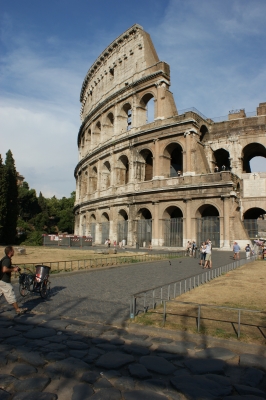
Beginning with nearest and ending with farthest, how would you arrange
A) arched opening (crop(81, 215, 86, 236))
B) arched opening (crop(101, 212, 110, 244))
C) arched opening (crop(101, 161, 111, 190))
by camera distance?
arched opening (crop(101, 212, 110, 244)) < arched opening (crop(101, 161, 111, 190)) < arched opening (crop(81, 215, 86, 236))

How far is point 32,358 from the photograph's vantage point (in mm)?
3982

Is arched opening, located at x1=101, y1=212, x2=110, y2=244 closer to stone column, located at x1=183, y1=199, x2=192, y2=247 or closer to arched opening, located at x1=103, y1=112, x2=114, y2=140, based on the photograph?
arched opening, located at x1=103, y1=112, x2=114, y2=140

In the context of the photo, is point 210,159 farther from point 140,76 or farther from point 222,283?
point 222,283

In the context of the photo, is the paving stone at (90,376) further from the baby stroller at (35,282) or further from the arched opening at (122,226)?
the arched opening at (122,226)

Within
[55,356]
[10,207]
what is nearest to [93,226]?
[10,207]

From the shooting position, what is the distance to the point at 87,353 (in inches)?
166

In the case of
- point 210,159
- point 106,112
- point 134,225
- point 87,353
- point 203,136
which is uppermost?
point 106,112

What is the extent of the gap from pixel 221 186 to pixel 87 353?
67.6 ft

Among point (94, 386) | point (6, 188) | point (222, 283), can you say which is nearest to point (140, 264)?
point (222, 283)

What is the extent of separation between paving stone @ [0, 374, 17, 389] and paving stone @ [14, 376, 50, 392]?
0.07m

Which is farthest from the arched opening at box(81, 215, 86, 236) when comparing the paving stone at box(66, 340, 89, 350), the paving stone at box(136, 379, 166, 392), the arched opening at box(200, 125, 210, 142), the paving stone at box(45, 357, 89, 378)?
the paving stone at box(136, 379, 166, 392)

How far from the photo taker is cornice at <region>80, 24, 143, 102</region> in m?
31.3

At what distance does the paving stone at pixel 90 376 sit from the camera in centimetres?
343

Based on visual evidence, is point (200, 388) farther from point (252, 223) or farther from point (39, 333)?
point (252, 223)
